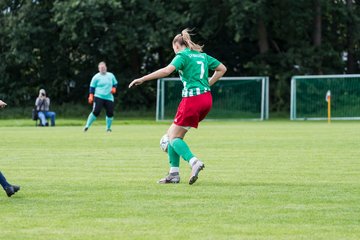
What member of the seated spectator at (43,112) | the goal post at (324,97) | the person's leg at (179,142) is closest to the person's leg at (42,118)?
the seated spectator at (43,112)

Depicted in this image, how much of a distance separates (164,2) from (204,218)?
3771 cm

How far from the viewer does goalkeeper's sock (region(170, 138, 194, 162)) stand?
11.4 metres

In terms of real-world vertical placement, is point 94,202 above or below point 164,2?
below

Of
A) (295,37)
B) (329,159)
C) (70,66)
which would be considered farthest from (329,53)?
(329,159)

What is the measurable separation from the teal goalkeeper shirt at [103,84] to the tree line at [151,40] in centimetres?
1630

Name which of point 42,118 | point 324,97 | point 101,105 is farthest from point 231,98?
point 101,105

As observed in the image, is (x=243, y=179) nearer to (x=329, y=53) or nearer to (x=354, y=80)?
(x=354, y=80)

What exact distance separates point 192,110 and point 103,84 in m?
15.4

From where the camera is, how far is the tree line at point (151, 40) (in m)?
43.6

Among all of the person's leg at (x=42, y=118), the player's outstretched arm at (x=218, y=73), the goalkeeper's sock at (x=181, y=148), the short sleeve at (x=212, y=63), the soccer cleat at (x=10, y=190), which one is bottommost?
the person's leg at (x=42, y=118)

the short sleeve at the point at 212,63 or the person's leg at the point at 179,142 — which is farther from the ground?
the short sleeve at the point at 212,63

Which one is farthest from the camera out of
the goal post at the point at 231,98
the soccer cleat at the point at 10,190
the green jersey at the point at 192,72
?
the goal post at the point at 231,98

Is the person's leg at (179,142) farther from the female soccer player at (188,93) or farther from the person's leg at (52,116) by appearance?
the person's leg at (52,116)

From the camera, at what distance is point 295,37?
45406 millimetres
